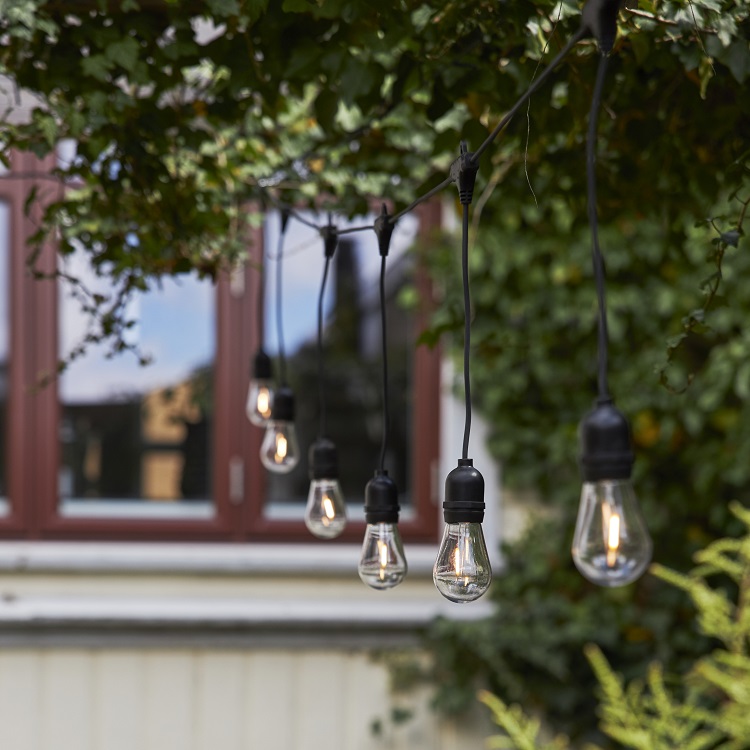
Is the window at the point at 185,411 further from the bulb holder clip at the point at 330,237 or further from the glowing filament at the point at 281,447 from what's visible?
the bulb holder clip at the point at 330,237

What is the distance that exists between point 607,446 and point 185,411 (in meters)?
3.17

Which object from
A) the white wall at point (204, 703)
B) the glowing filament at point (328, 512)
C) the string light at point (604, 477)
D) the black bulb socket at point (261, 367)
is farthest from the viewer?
the white wall at point (204, 703)

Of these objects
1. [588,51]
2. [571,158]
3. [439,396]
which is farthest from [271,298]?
[588,51]

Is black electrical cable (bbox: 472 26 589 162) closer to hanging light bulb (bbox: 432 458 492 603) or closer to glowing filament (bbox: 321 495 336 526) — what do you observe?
hanging light bulb (bbox: 432 458 492 603)

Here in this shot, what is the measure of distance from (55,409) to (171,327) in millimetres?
516

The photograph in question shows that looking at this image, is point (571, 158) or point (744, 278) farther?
point (744, 278)

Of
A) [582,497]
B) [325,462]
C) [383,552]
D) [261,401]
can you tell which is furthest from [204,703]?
[582,497]

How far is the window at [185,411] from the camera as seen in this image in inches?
147

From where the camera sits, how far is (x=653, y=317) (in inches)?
141

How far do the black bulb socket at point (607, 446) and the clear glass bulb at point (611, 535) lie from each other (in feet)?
0.04

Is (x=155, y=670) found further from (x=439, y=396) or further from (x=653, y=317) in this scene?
(x=653, y=317)

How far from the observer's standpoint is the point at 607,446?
834mm

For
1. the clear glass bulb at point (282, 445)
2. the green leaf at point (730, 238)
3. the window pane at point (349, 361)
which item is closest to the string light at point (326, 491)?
the clear glass bulb at point (282, 445)

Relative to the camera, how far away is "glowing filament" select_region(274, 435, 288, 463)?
73.4 inches
